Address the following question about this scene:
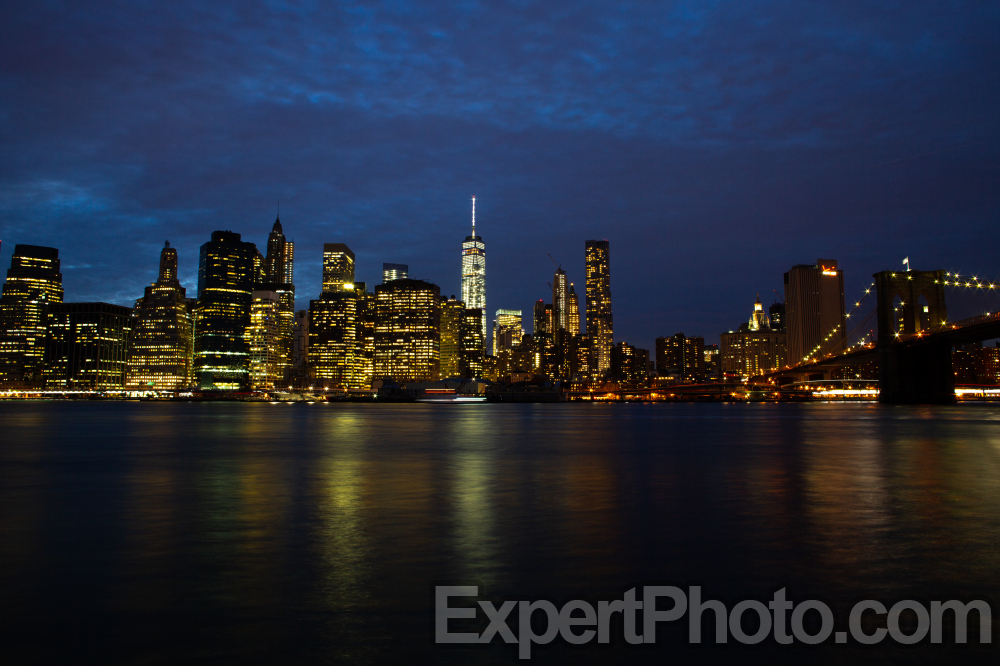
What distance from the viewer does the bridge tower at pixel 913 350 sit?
326 feet

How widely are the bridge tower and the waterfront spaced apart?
277 ft

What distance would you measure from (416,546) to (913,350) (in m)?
108

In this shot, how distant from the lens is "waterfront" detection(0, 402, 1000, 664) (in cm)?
720

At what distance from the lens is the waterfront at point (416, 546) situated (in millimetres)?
7203

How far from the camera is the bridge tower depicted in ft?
326

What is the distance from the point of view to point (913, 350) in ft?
330

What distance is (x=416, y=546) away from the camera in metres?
11.7

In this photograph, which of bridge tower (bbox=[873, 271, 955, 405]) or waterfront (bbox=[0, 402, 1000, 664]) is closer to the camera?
waterfront (bbox=[0, 402, 1000, 664])

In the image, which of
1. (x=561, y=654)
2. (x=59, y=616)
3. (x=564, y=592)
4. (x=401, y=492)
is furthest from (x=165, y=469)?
(x=561, y=654)

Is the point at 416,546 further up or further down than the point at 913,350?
further down

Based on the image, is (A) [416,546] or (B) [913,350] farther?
(B) [913,350]

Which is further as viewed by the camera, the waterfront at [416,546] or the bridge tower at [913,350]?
the bridge tower at [913,350]

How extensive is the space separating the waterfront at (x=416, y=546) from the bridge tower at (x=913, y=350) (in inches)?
3324

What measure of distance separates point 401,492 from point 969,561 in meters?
12.7
